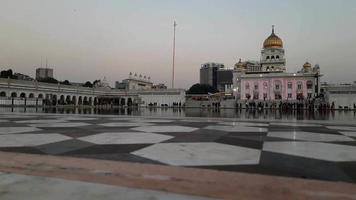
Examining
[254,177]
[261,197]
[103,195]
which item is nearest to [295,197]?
[261,197]

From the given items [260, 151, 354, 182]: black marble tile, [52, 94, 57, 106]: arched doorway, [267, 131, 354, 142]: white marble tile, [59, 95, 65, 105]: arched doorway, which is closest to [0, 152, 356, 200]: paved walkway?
[260, 151, 354, 182]: black marble tile

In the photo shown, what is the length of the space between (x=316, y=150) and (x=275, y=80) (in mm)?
93213

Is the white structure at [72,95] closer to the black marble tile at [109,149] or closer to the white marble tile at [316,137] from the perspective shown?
the black marble tile at [109,149]

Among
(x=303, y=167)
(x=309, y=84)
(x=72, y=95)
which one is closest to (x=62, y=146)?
(x=303, y=167)

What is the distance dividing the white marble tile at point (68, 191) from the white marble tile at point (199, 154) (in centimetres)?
183

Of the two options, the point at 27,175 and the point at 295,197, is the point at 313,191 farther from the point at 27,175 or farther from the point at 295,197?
the point at 27,175

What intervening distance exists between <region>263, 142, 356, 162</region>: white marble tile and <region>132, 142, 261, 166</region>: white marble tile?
739 mm

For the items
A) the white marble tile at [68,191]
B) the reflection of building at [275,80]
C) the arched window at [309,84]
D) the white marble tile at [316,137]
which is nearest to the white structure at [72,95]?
the reflection of building at [275,80]

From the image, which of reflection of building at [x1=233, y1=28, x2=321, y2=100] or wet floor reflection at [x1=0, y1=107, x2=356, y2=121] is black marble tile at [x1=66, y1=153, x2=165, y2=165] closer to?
wet floor reflection at [x1=0, y1=107, x2=356, y2=121]

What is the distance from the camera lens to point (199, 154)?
6426 millimetres

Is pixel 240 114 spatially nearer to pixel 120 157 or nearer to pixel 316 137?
pixel 316 137

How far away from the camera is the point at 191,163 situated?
217 inches

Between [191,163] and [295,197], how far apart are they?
7.27 ft

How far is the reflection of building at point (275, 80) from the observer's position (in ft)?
Result: 308
